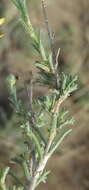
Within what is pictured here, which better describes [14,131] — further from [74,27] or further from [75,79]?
[75,79]

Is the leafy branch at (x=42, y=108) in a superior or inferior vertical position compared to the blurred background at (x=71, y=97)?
superior

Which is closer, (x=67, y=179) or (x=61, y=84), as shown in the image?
(x=61, y=84)

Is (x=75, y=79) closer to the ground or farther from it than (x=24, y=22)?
closer to the ground

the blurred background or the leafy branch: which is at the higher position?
the leafy branch

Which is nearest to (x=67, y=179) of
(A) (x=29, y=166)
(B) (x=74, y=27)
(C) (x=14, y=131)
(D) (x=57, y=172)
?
(D) (x=57, y=172)

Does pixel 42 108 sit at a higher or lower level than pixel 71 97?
higher

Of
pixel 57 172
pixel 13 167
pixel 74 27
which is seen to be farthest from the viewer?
pixel 74 27

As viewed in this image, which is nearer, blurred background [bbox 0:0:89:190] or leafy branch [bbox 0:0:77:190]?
leafy branch [bbox 0:0:77:190]

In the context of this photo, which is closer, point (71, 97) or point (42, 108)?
point (42, 108)
